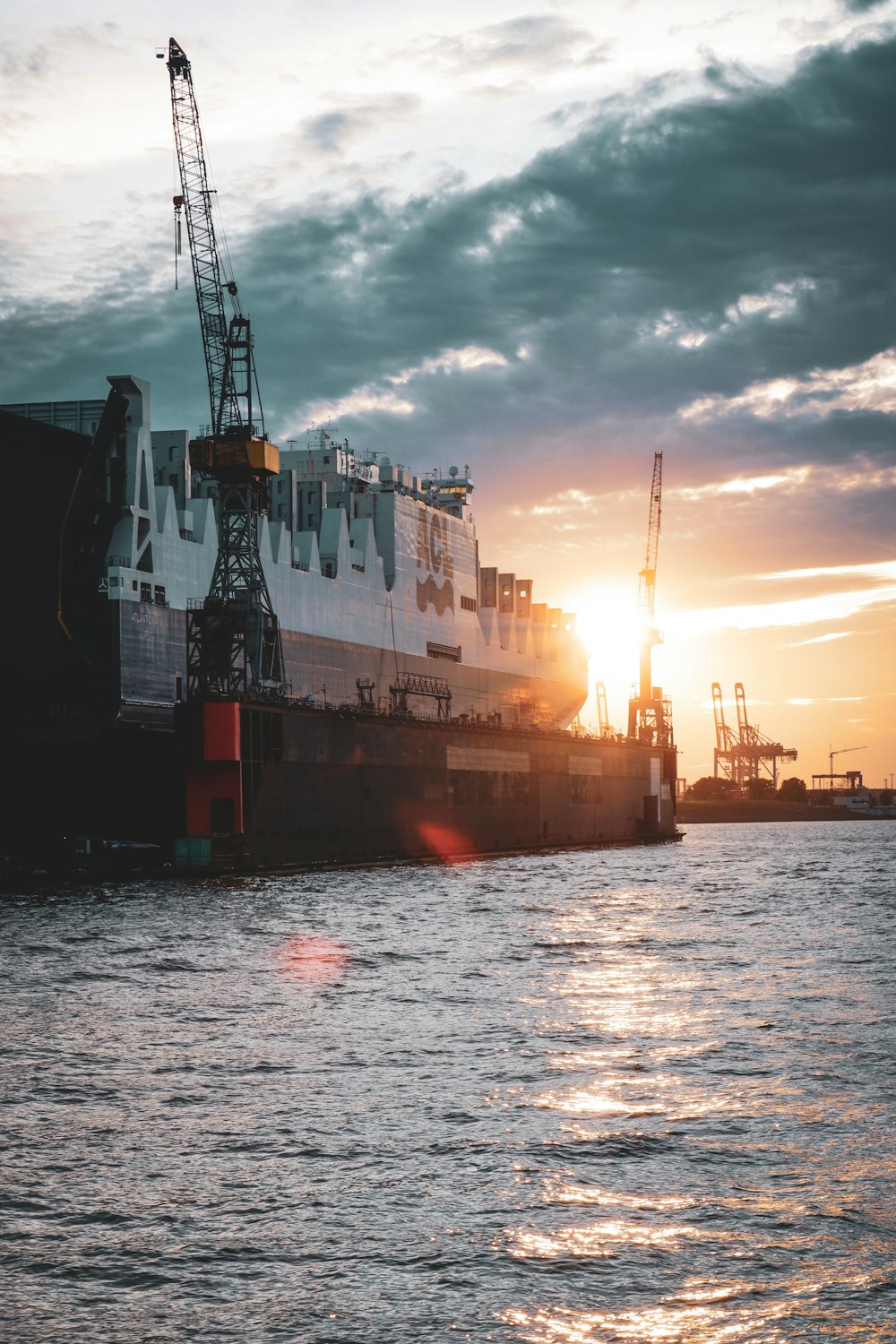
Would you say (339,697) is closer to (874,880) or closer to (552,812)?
(552,812)

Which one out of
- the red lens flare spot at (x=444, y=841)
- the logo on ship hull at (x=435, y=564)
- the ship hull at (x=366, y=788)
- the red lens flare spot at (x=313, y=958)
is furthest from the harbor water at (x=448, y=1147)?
the logo on ship hull at (x=435, y=564)

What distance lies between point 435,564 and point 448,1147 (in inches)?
4598

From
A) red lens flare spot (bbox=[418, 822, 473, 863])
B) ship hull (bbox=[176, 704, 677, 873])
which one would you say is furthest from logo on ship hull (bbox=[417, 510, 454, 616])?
red lens flare spot (bbox=[418, 822, 473, 863])

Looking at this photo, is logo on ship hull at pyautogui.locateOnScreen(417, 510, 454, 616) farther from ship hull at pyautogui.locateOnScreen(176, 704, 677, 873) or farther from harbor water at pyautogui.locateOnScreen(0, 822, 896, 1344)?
harbor water at pyautogui.locateOnScreen(0, 822, 896, 1344)

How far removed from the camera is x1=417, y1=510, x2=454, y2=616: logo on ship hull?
12838 cm

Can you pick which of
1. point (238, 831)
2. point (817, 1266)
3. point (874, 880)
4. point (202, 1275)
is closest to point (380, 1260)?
point (202, 1275)

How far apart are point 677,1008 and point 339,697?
84.4m

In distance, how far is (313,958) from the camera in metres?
36.0

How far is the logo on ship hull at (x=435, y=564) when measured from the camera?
128375mm

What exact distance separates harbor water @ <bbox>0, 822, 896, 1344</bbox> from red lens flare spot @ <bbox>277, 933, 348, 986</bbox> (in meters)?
0.19

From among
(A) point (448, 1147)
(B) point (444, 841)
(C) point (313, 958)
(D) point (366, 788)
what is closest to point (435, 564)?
(B) point (444, 841)

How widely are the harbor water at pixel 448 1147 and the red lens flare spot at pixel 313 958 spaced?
0.19m

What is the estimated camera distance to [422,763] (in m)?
90.8

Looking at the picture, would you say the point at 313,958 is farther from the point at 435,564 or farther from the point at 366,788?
the point at 435,564
